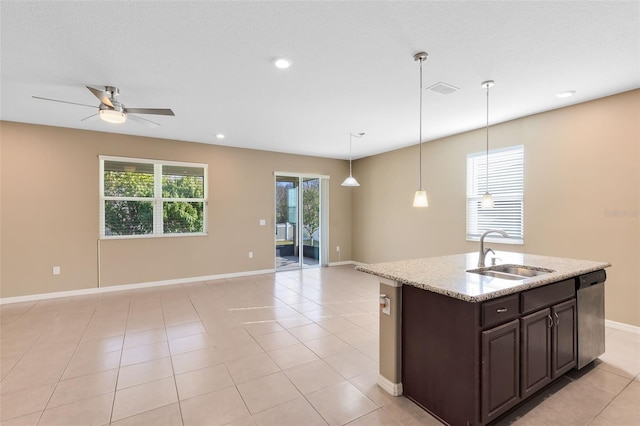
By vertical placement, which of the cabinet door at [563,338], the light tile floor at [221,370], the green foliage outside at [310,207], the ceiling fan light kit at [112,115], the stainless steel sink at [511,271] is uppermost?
the ceiling fan light kit at [112,115]

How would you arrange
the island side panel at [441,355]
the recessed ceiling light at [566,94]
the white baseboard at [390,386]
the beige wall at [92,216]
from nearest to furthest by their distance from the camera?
the island side panel at [441,355] < the white baseboard at [390,386] < the recessed ceiling light at [566,94] < the beige wall at [92,216]

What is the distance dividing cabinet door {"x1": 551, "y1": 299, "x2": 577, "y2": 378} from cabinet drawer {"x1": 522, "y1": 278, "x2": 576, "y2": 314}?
63 millimetres

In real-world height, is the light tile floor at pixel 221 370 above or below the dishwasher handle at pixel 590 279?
below

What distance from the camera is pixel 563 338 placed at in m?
2.38

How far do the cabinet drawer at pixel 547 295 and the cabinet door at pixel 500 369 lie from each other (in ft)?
0.58

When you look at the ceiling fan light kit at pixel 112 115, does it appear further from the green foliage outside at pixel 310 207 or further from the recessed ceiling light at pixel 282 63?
the green foliage outside at pixel 310 207

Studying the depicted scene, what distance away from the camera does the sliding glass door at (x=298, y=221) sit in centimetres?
707

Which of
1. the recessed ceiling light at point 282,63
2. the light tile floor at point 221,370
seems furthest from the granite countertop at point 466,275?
the recessed ceiling light at point 282,63

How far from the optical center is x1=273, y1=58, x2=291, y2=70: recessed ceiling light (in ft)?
8.77

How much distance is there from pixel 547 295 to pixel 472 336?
34.7 inches

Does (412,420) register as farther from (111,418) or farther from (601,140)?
(601,140)

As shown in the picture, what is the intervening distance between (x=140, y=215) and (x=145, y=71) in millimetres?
3271

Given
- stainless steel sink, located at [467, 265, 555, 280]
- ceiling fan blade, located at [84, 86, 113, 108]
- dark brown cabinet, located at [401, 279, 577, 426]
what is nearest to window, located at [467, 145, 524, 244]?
stainless steel sink, located at [467, 265, 555, 280]

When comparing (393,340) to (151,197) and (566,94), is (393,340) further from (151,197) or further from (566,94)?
(151,197)
